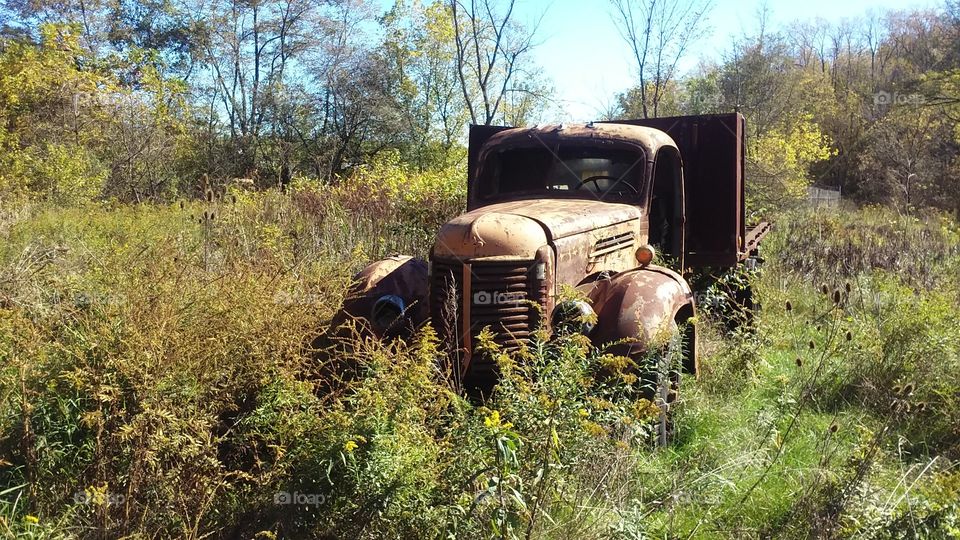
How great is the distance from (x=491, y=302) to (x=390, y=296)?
1.02 m

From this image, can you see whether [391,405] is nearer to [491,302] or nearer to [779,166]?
[491,302]

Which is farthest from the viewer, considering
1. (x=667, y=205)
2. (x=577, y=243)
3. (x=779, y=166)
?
(x=779, y=166)

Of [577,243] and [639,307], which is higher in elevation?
[577,243]

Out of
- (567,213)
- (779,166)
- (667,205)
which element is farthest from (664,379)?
(779,166)

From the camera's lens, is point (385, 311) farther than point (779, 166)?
No

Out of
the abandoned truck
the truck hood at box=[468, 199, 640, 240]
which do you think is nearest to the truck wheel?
the abandoned truck

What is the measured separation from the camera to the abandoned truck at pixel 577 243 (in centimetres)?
466

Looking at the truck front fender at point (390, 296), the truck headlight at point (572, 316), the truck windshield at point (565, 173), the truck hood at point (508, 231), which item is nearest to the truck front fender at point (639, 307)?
the truck headlight at point (572, 316)

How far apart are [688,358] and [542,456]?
97.2 inches

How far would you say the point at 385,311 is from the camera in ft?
17.7

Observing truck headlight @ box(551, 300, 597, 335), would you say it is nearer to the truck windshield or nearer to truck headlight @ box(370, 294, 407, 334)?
truck headlight @ box(370, 294, 407, 334)

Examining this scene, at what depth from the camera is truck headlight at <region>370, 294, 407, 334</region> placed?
5.31 m

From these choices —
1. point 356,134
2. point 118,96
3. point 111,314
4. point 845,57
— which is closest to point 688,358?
point 111,314

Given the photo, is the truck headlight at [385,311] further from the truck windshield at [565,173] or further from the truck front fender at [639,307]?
the truck windshield at [565,173]
